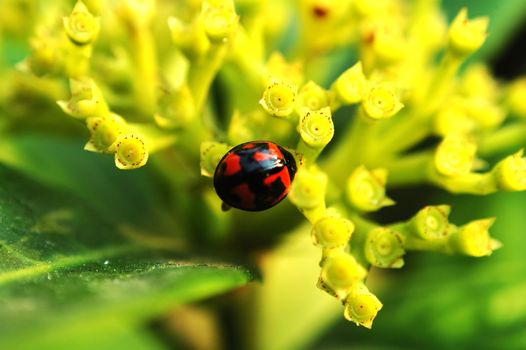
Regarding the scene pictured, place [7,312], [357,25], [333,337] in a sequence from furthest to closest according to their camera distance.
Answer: [333,337]
[357,25]
[7,312]

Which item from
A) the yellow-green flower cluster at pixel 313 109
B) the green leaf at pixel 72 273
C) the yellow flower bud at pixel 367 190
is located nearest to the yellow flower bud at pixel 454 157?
the yellow-green flower cluster at pixel 313 109

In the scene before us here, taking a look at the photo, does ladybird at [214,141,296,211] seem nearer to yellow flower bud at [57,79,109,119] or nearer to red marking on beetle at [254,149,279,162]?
red marking on beetle at [254,149,279,162]

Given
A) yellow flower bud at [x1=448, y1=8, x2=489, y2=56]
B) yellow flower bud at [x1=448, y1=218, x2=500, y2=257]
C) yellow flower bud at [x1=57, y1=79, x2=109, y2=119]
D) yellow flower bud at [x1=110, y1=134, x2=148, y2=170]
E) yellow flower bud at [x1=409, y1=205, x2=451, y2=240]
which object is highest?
yellow flower bud at [x1=448, y1=8, x2=489, y2=56]

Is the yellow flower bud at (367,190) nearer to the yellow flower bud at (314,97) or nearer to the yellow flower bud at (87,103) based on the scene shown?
the yellow flower bud at (314,97)

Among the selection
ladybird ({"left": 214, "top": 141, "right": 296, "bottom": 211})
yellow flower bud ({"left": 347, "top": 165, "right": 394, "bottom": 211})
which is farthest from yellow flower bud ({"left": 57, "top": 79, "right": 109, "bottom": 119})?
yellow flower bud ({"left": 347, "top": 165, "right": 394, "bottom": 211})

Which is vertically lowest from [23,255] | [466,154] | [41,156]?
[23,255]

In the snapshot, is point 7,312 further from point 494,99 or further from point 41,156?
point 494,99

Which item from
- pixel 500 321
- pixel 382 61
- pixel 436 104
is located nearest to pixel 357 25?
pixel 382 61
